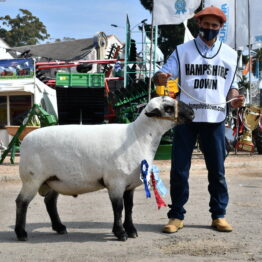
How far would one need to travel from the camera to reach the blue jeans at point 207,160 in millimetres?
6180

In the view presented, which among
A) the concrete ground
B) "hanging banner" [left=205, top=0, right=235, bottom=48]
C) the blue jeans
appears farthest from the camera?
"hanging banner" [left=205, top=0, right=235, bottom=48]

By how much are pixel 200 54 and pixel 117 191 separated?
5.69ft

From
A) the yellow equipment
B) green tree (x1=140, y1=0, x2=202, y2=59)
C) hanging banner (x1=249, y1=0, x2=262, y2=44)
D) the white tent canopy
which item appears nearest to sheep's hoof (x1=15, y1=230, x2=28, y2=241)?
the yellow equipment

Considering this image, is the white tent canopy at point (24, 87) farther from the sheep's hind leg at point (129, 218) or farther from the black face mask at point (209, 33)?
the sheep's hind leg at point (129, 218)

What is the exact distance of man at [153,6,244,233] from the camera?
608 cm

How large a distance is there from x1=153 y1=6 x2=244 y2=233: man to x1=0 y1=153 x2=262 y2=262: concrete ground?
335mm

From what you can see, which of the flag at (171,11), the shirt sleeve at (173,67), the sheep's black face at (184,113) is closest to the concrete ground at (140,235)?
the sheep's black face at (184,113)

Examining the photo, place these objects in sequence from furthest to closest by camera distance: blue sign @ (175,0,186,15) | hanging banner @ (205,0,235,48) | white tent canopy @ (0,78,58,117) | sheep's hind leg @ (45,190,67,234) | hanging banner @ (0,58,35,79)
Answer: hanging banner @ (0,58,35,79)
white tent canopy @ (0,78,58,117)
hanging banner @ (205,0,235,48)
blue sign @ (175,0,186,15)
sheep's hind leg @ (45,190,67,234)

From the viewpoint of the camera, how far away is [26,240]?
5746 mm

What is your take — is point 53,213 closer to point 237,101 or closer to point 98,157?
point 98,157

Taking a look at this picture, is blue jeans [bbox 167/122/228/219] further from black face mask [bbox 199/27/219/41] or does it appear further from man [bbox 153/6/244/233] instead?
black face mask [bbox 199/27/219/41]

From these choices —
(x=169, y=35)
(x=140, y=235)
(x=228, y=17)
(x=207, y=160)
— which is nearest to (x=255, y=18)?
(x=228, y=17)

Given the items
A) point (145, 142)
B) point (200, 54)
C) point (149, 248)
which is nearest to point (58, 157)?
point (145, 142)

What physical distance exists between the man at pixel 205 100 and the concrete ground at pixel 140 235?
13.2 inches
